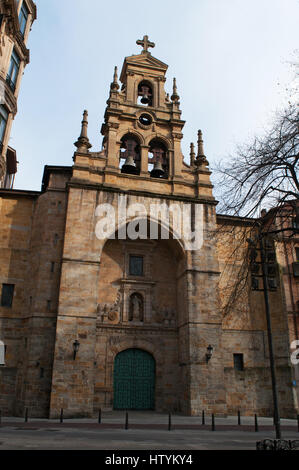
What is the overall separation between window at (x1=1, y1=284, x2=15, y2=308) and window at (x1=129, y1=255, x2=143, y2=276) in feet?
22.1

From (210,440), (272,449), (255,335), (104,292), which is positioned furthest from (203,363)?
(272,449)

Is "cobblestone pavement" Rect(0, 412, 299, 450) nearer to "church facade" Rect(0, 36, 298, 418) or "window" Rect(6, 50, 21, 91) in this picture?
"church facade" Rect(0, 36, 298, 418)

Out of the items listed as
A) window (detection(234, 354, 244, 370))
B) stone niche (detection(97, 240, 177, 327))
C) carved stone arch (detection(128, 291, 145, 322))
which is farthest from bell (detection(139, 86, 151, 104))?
window (detection(234, 354, 244, 370))

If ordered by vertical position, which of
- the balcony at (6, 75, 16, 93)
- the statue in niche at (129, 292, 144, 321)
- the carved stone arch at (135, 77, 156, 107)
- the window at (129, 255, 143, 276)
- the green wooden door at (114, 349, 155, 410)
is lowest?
the green wooden door at (114, 349, 155, 410)

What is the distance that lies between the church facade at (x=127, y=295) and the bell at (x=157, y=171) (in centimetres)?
7

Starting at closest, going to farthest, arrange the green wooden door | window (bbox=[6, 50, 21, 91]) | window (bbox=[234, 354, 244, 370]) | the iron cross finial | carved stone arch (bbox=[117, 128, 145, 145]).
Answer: window (bbox=[6, 50, 21, 91]), the green wooden door, window (bbox=[234, 354, 244, 370]), carved stone arch (bbox=[117, 128, 145, 145]), the iron cross finial

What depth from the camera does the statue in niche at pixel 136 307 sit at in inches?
861

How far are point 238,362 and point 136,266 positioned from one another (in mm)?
8050

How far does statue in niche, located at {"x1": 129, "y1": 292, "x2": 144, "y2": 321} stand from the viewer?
21875 mm

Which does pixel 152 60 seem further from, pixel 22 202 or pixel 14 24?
pixel 22 202

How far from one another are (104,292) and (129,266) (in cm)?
223

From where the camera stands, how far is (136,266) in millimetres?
23234

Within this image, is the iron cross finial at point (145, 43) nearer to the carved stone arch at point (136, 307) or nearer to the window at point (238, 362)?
the carved stone arch at point (136, 307)

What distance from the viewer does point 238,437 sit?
11859 millimetres
